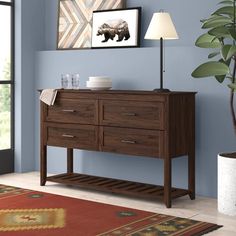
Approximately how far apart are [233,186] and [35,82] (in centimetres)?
249

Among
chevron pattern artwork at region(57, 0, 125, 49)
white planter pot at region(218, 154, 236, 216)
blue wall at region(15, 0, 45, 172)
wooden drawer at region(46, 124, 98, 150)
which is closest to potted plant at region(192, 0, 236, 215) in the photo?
white planter pot at region(218, 154, 236, 216)

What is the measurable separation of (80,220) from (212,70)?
1397 millimetres

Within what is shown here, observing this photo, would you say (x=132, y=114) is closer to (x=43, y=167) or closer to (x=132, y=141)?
(x=132, y=141)

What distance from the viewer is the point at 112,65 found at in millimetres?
5164

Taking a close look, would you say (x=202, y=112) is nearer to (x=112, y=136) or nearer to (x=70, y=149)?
(x=112, y=136)

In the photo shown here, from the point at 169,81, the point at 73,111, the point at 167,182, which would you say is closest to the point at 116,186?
the point at 167,182

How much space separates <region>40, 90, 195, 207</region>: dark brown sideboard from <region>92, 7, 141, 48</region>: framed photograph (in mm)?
665

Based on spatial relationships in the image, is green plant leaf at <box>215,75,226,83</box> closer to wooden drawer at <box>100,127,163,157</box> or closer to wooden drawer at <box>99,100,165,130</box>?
wooden drawer at <box>99,100,165,130</box>

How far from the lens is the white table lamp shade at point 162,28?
4449 millimetres

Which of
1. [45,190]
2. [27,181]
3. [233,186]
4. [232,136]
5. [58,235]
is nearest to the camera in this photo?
[58,235]

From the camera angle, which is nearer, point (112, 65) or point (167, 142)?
point (167, 142)

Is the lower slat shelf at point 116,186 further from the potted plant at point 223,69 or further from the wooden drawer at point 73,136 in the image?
the potted plant at point 223,69

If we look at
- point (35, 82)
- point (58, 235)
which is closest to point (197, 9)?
point (35, 82)

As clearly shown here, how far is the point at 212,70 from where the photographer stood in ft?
13.4
